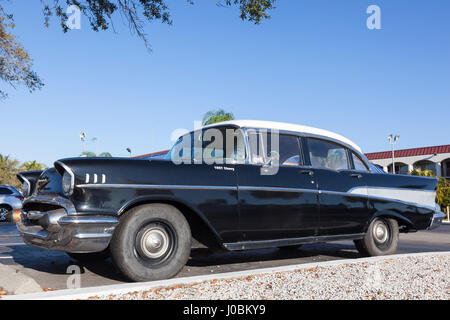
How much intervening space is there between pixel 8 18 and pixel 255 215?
7466 millimetres

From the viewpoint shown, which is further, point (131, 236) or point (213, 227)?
point (213, 227)

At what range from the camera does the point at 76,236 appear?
368 cm

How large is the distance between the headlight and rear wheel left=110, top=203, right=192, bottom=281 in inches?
21.8

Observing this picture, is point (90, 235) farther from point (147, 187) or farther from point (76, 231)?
point (147, 187)

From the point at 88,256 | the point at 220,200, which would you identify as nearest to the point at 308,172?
the point at 220,200

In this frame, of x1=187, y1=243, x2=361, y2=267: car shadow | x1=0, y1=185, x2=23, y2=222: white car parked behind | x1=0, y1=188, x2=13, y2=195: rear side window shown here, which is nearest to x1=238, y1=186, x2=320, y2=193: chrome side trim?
x1=187, y1=243, x2=361, y2=267: car shadow

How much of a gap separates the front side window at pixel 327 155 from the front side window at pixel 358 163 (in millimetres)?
177

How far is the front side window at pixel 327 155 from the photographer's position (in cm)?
550

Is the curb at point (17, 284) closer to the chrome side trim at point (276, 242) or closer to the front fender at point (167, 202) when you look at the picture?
the front fender at point (167, 202)

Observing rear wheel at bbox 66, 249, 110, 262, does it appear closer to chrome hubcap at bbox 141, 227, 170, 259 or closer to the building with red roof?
chrome hubcap at bbox 141, 227, 170, 259

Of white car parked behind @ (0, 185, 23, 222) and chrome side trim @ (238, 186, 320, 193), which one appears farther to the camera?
white car parked behind @ (0, 185, 23, 222)

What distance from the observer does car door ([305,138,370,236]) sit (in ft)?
17.4
